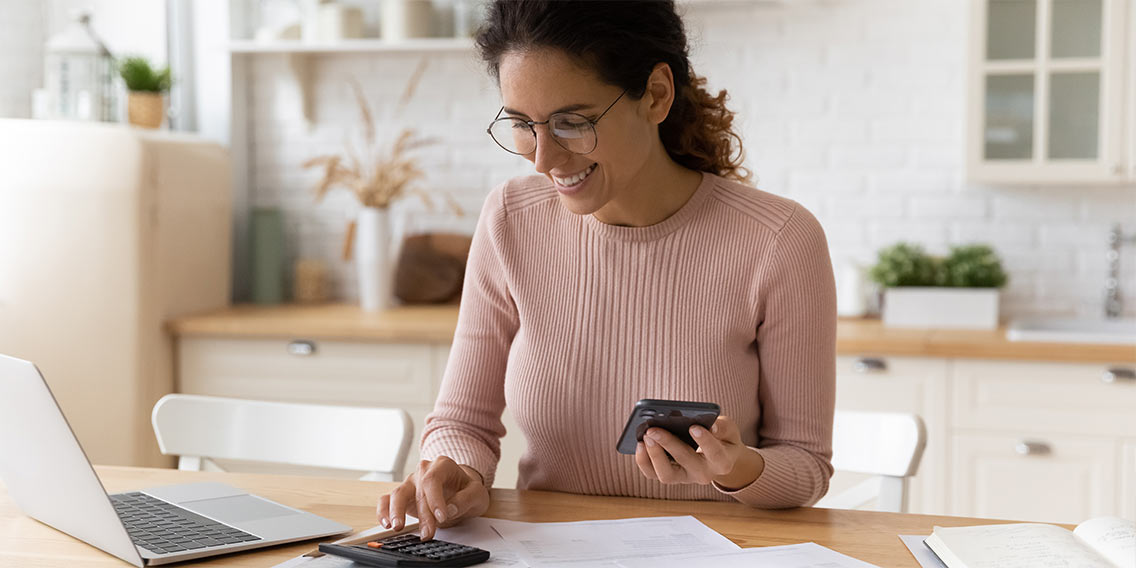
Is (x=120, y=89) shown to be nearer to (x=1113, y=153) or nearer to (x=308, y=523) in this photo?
(x=308, y=523)

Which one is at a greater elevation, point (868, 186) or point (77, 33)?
point (77, 33)

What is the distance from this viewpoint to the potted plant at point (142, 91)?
3.49 m

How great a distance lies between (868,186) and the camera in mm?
3547

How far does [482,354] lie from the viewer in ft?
5.71

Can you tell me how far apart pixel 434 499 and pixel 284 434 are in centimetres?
72

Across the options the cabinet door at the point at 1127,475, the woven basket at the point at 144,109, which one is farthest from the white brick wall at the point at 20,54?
the cabinet door at the point at 1127,475

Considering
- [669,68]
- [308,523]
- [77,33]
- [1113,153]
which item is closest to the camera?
[308,523]

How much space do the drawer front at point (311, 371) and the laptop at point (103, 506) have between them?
1687mm

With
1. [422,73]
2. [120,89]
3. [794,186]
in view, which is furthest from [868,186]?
[120,89]

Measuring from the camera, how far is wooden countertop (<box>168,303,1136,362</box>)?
285cm

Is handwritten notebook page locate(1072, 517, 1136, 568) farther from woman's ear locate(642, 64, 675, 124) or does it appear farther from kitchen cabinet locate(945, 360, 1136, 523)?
kitchen cabinet locate(945, 360, 1136, 523)

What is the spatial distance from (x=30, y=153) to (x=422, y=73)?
4.22ft

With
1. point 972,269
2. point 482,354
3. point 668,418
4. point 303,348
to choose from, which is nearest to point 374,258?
point 303,348

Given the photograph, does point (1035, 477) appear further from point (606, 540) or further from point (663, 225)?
point (606, 540)
